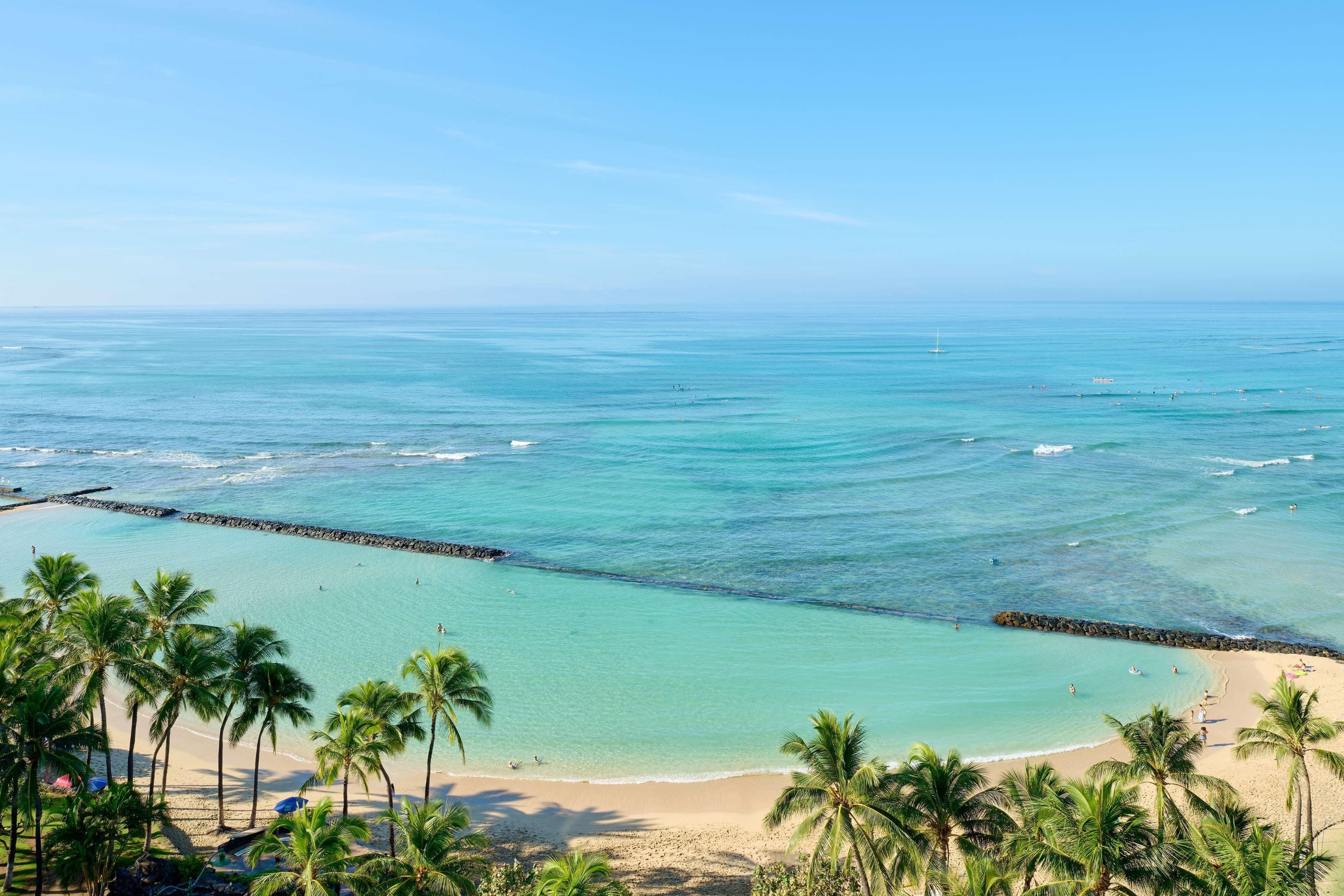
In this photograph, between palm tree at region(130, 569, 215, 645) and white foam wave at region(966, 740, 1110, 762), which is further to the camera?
white foam wave at region(966, 740, 1110, 762)

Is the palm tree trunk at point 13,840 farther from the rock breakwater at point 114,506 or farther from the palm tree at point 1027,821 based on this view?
the rock breakwater at point 114,506

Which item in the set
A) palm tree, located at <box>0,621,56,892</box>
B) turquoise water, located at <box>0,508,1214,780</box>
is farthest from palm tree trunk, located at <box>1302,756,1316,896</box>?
palm tree, located at <box>0,621,56,892</box>

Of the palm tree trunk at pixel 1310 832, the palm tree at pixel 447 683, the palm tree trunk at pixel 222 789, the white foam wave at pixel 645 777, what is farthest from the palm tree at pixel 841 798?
the palm tree trunk at pixel 222 789

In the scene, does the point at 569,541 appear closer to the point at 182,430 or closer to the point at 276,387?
the point at 182,430

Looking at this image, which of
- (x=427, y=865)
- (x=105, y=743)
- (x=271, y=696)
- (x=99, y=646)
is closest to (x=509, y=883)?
(x=427, y=865)

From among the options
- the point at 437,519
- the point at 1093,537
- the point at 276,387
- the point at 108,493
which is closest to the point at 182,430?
the point at 108,493

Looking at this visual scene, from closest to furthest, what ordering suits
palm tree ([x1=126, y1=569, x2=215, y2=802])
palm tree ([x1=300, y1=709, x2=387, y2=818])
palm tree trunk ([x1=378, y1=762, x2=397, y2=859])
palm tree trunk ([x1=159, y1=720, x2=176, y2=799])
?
palm tree ([x1=300, y1=709, x2=387, y2=818])
palm tree trunk ([x1=378, y1=762, x2=397, y2=859])
palm tree ([x1=126, y1=569, x2=215, y2=802])
palm tree trunk ([x1=159, y1=720, x2=176, y2=799])

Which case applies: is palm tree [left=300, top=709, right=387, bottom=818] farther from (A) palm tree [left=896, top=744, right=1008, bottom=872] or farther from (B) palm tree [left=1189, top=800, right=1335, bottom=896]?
(B) palm tree [left=1189, top=800, right=1335, bottom=896]
